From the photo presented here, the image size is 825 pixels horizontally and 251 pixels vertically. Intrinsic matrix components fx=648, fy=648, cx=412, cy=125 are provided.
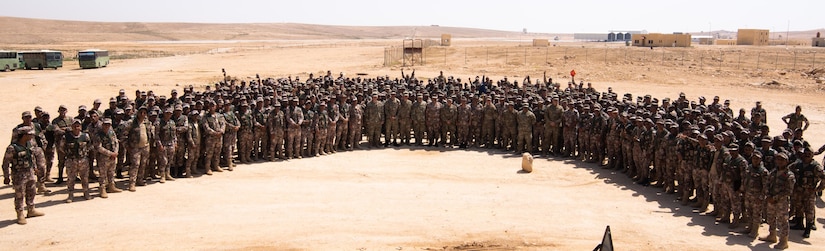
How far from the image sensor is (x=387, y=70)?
45.7 m

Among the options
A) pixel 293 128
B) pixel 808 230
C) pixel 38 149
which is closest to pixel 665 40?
pixel 293 128

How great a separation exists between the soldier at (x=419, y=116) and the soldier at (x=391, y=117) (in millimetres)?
465

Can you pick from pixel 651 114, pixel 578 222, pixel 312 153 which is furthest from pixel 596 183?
pixel 312 153

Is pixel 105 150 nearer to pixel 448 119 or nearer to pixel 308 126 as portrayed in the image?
pixel 308 126

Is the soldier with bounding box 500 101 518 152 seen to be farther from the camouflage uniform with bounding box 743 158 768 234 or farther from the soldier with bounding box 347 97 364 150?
the camouflage uniform with bounding box 743 158 768 234

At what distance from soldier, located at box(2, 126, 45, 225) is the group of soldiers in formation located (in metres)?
0.02

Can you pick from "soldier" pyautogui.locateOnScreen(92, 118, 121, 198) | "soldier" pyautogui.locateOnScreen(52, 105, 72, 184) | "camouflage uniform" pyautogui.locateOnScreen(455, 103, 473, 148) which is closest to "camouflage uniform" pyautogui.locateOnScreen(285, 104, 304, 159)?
"camouflage uniform" pyautogui.locateOnScreen(455, 103, 473, 148)

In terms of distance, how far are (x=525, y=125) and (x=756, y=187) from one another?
7.53 metres

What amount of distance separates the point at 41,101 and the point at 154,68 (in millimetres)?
21193

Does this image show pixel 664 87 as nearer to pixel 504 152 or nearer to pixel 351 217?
pixel 504 152

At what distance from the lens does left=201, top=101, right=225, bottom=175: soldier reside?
14.6 meters

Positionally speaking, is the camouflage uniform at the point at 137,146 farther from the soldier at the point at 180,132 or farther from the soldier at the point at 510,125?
the soldier at the point at 510,125

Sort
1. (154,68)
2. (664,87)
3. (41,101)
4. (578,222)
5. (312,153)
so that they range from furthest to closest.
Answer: (154,68) → (664,87) → (41,101) → (312,153) → (578,222)

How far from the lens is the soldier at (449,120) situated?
59.8 feet
